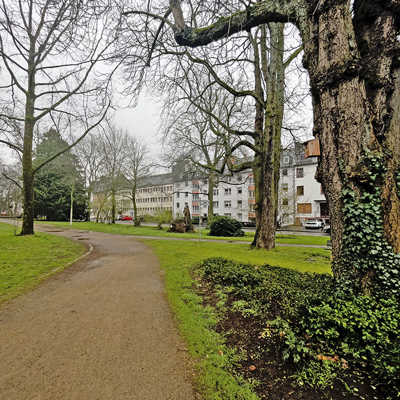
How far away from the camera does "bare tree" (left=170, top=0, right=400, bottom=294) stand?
10.6ft

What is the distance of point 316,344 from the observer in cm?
254

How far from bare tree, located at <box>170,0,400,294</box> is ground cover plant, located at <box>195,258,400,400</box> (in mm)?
596

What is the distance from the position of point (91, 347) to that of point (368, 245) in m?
4.02

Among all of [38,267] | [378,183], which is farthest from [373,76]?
[38,267]

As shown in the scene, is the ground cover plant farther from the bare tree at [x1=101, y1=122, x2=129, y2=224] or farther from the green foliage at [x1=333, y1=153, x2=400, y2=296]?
the bare tree at [x1=101, y1=122, x2=129, y2=224]

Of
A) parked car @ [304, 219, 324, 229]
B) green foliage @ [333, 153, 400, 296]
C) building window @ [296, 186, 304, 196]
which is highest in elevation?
building window @ [296, 186, 304, 196]

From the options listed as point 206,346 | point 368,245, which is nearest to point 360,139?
point 368,245

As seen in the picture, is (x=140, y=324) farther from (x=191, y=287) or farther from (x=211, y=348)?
(x=191, y=287)

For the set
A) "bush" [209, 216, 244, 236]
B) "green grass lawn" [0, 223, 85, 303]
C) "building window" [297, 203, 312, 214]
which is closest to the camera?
"green grass lawn" [0, 223, 85, 303]

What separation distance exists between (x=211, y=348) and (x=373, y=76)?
185 inches

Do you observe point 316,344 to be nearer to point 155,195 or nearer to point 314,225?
point 314,225

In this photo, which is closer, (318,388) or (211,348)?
(318,388)

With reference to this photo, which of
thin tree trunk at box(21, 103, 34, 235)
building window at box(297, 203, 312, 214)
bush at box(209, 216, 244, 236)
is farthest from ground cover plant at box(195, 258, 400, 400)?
building window at box(297, 203, 312, 214)

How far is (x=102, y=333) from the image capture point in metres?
3.21
